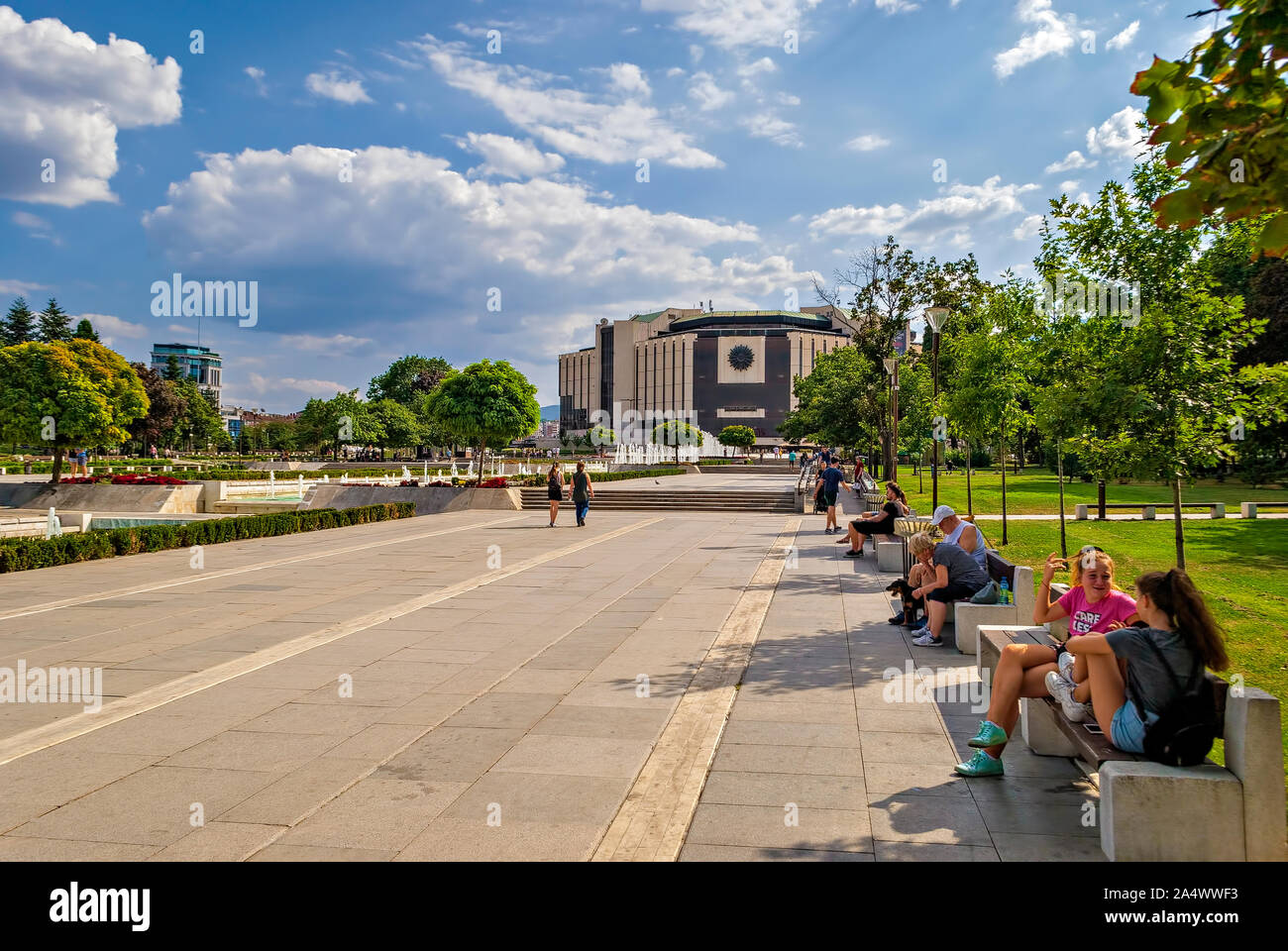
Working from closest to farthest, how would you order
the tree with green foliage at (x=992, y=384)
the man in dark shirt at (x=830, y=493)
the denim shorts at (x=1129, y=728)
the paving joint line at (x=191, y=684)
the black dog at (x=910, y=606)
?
the denim shorts at (x=1129, y=728), the paving joint line at (x=191, y=684), the black dog at (x=910, y=606), the tree with green foliage at (x=992, y=384), the man in dark shirt at (x=830, y=493)

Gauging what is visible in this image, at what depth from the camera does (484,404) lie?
3803 cm

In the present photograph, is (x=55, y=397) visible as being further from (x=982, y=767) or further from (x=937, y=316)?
(x=982, y=767)

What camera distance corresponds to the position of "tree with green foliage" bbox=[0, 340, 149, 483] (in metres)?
32.0

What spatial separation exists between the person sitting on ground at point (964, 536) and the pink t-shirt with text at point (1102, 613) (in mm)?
2962

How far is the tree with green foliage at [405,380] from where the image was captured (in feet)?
358

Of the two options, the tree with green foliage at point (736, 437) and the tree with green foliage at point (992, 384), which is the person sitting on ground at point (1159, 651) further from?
the tree with green foliage at point (736, 437)

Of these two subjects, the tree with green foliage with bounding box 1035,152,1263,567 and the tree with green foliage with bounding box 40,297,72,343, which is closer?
the tree with green foliage with bounding box 1035,152,1263,567

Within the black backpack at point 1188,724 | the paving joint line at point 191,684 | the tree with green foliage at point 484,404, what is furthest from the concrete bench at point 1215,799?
the tree with green foliage at point 484,404

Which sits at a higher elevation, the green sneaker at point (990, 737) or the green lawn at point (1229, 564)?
the green sneaker at point (990, 737)

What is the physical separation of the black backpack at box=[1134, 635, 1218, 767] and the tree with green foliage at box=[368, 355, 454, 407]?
11009cm

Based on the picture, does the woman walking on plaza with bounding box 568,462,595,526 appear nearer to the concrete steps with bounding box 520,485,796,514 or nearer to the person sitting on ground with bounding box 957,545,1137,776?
the concrete steps with bounding box 520,485,796,514

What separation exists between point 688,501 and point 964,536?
21176 millimetres

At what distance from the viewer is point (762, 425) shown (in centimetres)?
13812

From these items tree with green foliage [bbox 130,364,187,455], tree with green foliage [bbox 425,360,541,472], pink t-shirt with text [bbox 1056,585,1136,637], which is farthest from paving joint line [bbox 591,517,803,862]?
tree with green foliage [bbox 130,364,187,455]
